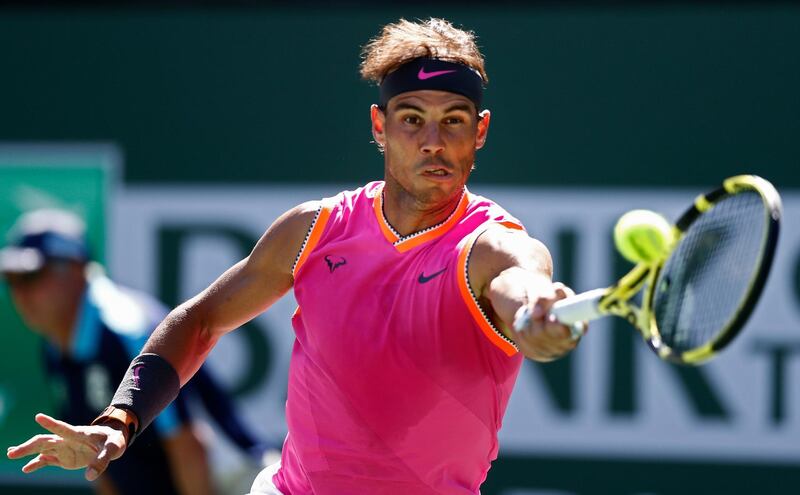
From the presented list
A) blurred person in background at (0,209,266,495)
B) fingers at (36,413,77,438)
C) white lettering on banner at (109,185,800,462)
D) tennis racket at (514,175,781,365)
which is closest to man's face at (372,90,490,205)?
tennis racket at (514,175,781,365)

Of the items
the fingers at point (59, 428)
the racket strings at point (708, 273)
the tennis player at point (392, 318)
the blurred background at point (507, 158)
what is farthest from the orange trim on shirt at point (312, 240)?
the blurred background at point (507, 158)

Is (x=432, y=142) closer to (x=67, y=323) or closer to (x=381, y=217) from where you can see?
(x=381, y=217)

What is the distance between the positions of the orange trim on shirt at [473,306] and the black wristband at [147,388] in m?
0.84

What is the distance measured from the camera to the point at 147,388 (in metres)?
3.21

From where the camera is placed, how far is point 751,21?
5797 mm

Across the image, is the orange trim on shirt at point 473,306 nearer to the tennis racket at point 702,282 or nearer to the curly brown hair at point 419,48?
the tennis racket at point 702,282

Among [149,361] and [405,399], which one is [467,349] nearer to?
[405,399]

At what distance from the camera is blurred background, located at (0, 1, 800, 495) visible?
578 centimetres

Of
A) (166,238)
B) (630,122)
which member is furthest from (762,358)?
(166,238)

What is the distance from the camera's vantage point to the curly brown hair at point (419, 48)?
3.26 metres

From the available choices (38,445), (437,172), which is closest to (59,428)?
(38,445)

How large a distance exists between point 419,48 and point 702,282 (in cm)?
102

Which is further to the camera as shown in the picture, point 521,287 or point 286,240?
point 286,240

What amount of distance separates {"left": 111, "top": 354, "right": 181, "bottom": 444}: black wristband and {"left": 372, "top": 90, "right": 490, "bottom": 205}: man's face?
2.39 ft
